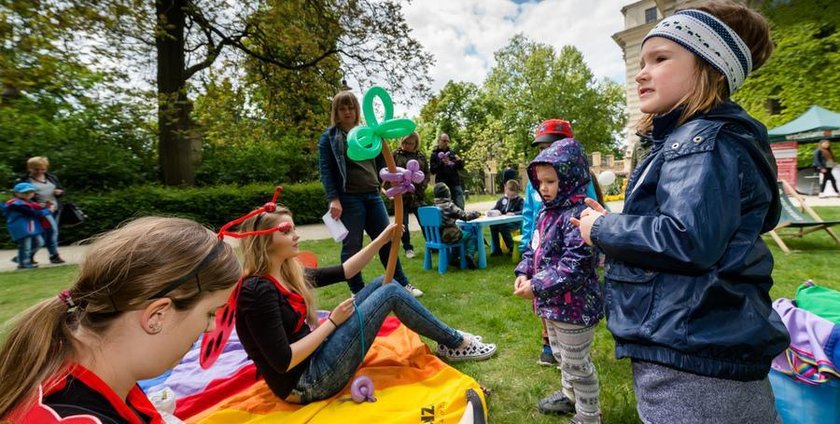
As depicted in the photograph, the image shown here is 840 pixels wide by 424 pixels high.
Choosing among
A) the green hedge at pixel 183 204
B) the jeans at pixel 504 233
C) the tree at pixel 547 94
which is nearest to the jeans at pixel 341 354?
the jeans at pixel 504 233

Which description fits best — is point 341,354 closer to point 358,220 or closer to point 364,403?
point 364,403

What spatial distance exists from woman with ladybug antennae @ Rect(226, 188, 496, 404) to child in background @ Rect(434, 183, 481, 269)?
3.27 meters

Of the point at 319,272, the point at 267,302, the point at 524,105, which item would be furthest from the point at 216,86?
the point at 524,105

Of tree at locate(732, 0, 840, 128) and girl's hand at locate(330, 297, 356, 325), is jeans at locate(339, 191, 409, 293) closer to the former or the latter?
girl's hand at locate(330, 297, 356, 325)

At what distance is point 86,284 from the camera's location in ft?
3.87

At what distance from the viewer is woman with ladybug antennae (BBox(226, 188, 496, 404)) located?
201cm

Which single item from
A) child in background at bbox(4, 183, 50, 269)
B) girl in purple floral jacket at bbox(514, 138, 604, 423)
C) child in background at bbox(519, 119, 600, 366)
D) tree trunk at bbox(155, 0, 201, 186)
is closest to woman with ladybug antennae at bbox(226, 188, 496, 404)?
girl in purple floral jacket at bbox(514, 138, 604, 423)

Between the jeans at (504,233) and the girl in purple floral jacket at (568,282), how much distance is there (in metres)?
4.58

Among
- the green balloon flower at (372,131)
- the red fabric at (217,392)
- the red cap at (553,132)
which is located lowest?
the red fabric at (217,392)

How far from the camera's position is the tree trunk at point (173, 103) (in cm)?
1029

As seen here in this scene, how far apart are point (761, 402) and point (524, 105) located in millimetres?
39530

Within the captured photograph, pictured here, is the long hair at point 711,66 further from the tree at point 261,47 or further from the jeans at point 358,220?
the tree at point 261,47

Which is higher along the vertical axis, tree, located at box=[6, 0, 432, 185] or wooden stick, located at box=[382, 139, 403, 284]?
tree, located at box=[6, 0, 432, 185]

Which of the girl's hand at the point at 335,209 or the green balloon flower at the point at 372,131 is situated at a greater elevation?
the green balloon flower at the point at 372,131
